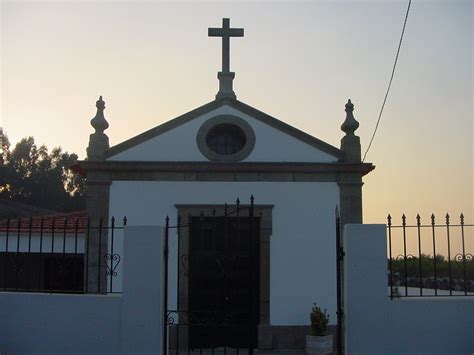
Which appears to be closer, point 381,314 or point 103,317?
point 381,314

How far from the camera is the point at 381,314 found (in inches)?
274

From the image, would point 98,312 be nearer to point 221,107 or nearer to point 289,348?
point 289,348

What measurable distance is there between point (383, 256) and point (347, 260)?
45 centimetres

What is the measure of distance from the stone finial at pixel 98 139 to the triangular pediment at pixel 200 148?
0.17 meters

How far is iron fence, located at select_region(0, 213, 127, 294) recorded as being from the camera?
31.8 ft

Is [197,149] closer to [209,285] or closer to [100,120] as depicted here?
[100,120]

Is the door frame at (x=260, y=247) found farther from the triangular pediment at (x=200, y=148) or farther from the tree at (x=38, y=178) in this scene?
the tree at (x=38, y=178)

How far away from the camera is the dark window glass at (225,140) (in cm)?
1174

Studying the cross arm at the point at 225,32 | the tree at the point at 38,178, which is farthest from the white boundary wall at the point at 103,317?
the tree at the point at 38,178

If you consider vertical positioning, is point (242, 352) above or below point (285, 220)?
below

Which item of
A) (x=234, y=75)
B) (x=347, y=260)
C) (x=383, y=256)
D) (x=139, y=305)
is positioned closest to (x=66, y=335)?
(x=139, y=305)

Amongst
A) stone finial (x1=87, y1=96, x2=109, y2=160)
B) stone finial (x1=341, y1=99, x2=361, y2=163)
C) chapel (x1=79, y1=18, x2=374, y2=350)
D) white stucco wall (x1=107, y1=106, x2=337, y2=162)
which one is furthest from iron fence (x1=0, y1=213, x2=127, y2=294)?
stone finial (x1=341, y1=99, x2=361, y2=163)

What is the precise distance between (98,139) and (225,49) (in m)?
3.49

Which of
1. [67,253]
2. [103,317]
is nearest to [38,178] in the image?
[67,253]
